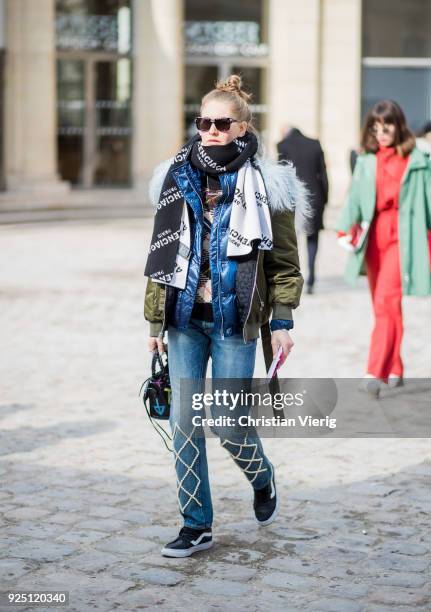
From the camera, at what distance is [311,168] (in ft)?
44.1

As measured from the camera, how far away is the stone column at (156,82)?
26.3 m

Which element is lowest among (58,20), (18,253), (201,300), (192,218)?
(18,253)

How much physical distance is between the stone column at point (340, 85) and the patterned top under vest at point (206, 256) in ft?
70.9

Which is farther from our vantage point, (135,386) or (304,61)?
(304,61)

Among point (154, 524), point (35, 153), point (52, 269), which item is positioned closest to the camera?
point (154, 524)

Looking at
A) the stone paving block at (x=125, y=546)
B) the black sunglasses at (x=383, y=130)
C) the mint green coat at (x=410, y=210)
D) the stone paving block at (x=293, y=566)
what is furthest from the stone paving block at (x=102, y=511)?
the black sunglasses at (x=383, y=130)

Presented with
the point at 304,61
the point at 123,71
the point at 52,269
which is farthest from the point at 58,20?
the point at 52,269

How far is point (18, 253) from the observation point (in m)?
17.3

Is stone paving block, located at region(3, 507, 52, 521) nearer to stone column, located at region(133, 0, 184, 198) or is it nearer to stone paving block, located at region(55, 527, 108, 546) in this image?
stone paving block, located at region(55, 527, 108, 546)

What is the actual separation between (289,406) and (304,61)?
21.9 metres

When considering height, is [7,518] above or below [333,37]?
below

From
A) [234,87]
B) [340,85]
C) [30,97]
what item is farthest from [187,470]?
[340,85]

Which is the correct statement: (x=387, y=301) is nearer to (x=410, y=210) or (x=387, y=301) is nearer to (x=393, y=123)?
(x=410, y=210)

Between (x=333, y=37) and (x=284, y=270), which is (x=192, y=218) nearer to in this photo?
(x=284, y=270)
